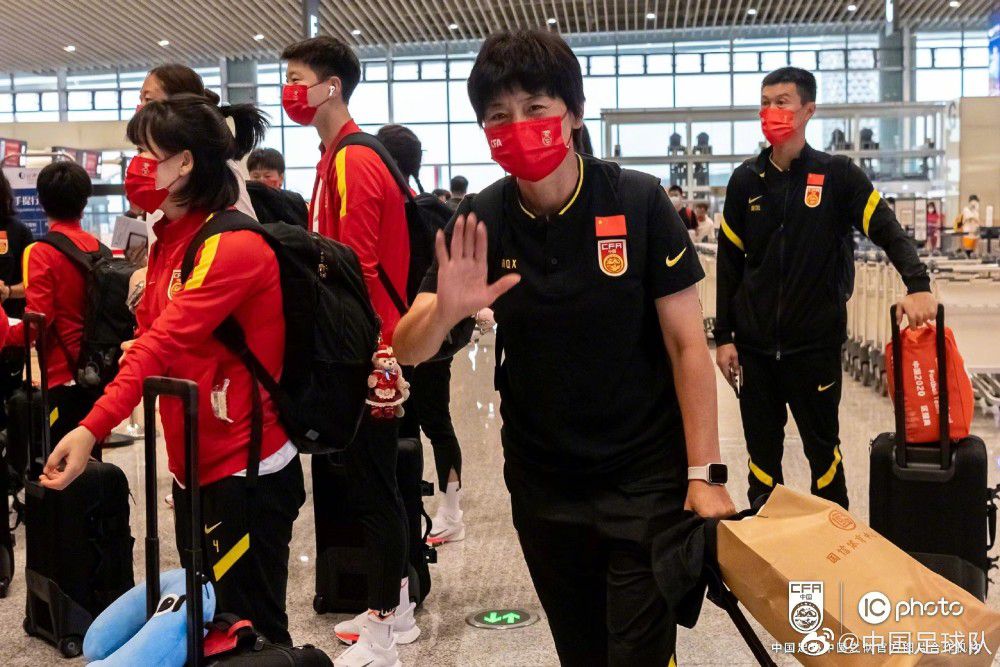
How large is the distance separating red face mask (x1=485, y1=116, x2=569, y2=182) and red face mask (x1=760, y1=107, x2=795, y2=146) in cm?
198

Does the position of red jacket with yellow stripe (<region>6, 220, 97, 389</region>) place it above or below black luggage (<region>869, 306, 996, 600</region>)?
above

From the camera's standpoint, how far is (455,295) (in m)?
1.82

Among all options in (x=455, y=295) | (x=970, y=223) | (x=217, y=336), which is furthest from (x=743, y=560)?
(x=970, y=223)

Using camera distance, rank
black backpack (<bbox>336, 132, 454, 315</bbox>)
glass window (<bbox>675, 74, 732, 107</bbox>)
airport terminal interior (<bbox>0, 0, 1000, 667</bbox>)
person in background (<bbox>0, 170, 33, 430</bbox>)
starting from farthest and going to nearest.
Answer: glass window (<bbox>675, 74, 732, 107</bbox>) → person in background (<bbox>0, 170, 33, 430</bbox>) → airport terminal interior (<bbox>0, 0, 1000, 667</bbox>) → black backpack (<bbox>336, 132, 454, 315</bbox>)

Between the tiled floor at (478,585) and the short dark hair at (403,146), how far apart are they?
1.50 m

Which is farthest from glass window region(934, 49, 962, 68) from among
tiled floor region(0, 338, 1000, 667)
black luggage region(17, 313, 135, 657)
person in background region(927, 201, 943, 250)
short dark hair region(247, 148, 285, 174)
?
black luggage region(17, 313, 135, 657)

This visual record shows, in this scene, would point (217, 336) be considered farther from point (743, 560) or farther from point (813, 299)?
point (813, 299)

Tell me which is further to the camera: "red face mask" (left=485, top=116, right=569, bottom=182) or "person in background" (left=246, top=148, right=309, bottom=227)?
"person in background" (left=246, top=148, right=309, bottom=227)

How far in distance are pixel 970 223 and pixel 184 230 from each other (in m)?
15.5

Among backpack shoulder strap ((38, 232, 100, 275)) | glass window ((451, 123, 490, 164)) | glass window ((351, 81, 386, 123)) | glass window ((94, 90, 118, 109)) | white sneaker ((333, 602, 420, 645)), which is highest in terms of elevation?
glass window ((94, 90, 118, 109))

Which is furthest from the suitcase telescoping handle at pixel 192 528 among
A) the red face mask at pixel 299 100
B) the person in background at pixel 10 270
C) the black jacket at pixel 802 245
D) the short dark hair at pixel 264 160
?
the short dark hair at pixel 264 160

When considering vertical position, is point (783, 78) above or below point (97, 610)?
above

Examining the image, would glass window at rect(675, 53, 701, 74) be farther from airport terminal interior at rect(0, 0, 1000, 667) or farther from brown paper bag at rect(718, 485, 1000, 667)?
brown paper bag at rect(718, 485, 1000, 667)

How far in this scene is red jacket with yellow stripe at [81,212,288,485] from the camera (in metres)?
2.07
